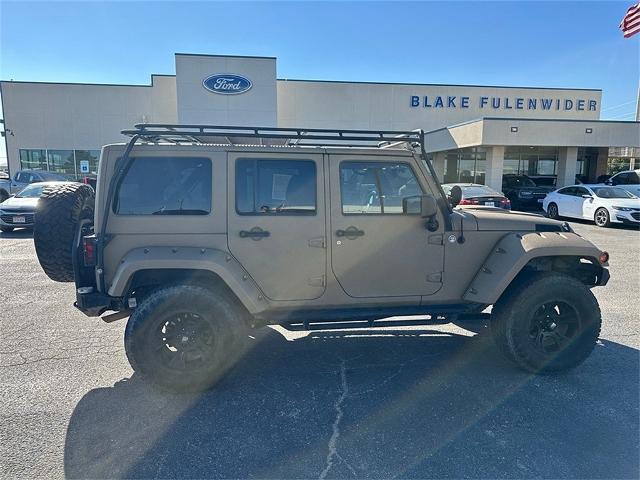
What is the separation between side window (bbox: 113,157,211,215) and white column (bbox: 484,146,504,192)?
64.4 ft

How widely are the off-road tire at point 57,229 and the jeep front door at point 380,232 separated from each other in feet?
7.47

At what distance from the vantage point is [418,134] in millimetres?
3818

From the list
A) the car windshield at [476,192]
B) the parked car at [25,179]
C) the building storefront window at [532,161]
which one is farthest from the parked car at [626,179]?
the parked car at [25,179]

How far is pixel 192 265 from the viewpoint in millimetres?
3242

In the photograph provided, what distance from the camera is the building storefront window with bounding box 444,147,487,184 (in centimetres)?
2230

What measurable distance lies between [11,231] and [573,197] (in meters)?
18.7

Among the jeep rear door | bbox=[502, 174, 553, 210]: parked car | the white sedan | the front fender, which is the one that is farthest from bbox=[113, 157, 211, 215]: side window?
bbox=[502, 174, 553, 210]: parked car

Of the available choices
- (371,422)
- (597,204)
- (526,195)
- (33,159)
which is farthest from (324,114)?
(371,422)

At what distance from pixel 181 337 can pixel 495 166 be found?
66.0 ft

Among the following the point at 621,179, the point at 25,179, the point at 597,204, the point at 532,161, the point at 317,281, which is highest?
the point at 532,161

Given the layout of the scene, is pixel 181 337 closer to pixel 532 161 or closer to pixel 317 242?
pixel 317 242

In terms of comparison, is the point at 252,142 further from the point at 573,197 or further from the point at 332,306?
the point at 573,197

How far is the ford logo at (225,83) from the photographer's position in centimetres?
2300

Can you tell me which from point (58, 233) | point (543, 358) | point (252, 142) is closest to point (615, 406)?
point (543, 358)
